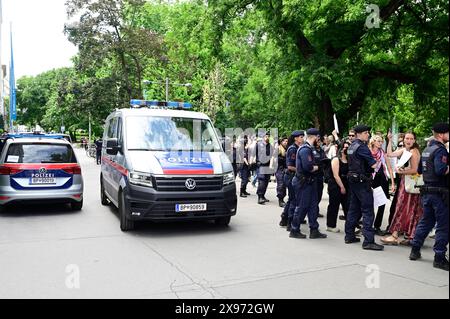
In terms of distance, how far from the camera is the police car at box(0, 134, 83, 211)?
8.88 m

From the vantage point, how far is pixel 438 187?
18.2 ft

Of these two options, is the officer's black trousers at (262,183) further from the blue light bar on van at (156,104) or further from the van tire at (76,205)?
the van tire at (76,205)

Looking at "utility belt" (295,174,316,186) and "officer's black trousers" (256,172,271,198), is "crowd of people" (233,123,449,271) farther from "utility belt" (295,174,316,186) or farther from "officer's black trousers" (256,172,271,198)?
"officer's black trousers" (256,172,271,198)

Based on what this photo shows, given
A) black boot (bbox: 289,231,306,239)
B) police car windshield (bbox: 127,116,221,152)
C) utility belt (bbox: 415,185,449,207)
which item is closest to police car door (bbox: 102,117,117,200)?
police car windshield (bbox: 127,116,221,152)

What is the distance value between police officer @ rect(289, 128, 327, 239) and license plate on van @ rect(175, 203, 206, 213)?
5.18ft

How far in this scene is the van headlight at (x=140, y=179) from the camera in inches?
284

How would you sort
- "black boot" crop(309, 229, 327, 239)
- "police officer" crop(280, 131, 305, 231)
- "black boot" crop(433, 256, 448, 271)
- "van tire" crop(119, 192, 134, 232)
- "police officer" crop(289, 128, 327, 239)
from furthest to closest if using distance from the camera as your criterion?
"police officer" crop(280, 131, 305, 231) < "van tire" crop(119, 192, 134, 232) < "black boot" crop(309, 229, 327, 239) < "police officer" crop(289, 128, 327, 239) < "black boot" crop(433, 256, 448, 271)

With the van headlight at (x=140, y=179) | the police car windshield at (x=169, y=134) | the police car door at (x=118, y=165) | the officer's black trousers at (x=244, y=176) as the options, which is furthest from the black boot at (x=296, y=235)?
the officer's black trousers at (x=244, y=176)

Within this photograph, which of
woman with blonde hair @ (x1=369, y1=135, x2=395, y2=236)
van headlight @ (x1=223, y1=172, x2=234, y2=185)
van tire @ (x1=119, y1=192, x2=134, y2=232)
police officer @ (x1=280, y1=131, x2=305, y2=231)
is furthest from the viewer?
police officer @ (x1=280, y1=131, x2=305, y2=231)

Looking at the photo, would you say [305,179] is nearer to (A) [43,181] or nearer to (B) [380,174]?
(B) [380,174]

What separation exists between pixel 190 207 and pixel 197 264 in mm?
1638

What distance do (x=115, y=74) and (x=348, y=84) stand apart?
2384cm
